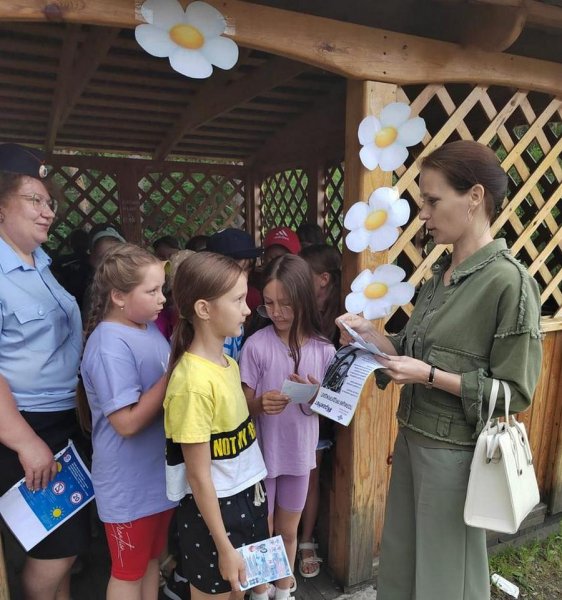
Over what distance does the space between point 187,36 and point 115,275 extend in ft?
2.66

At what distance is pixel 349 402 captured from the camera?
1.51 meters

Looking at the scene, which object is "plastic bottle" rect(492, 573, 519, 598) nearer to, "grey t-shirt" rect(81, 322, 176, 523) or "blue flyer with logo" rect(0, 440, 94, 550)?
"grey t-shirt" rect(81, 322, 176, 523)

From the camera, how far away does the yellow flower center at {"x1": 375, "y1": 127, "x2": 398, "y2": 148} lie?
1783 millimetres

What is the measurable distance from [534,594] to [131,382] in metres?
2.30

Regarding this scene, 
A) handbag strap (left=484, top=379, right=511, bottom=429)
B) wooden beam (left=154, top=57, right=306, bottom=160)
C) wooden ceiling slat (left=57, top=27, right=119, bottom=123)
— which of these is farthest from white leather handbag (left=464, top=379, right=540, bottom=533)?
wooden ceiling slat (left=57, top=27, right=119, bottom=123)

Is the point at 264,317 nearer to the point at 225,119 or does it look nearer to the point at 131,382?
the point at 131,382

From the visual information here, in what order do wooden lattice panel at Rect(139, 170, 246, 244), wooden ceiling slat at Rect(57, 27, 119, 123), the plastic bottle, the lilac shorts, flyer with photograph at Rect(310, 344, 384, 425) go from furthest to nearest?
wooden lattice panel at Rect(139, 170, 246, 244) → wooden ceiling slat at Rect(57, 27, 119, 123) → the plastic bottle → the lilac shorts → flyer with photograph at Rect(310, 344, 384, 425)

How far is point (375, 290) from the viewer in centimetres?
185

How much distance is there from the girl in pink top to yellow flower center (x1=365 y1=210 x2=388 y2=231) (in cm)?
31

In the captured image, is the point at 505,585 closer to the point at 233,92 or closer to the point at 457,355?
the point at 457,355

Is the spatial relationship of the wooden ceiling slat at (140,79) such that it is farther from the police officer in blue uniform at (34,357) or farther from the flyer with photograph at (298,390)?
the flyer with photograph at (298,390)

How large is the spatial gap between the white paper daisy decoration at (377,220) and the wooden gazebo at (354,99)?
78 millimetres

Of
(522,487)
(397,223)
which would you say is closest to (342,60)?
(397,223)

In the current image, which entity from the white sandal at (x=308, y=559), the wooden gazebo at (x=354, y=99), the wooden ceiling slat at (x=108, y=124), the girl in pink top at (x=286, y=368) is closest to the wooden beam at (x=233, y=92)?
the wooden gazebo at (x=354, y=99)
